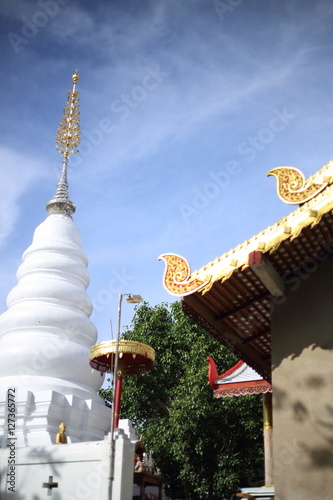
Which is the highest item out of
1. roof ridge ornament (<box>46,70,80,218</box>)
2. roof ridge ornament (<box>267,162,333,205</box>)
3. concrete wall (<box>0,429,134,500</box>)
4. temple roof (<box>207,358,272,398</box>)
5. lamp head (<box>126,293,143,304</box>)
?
roof ridge ornament (<box>46,70,80,218</box>)

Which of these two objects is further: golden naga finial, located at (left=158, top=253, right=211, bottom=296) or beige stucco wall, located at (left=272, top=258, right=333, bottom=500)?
golden naga finial, located at (left=158, top=253, right=211, bottom=296)

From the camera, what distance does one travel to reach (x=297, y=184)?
8547 mm

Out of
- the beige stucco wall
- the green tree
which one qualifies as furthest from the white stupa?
the beige stucco wall

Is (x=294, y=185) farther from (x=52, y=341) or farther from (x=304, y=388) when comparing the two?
(x=52, y=341)

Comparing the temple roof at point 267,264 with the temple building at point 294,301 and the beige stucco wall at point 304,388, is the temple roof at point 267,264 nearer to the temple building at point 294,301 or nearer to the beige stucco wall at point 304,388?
the temple building at point 294,301

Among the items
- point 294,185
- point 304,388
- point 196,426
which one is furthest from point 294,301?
point 196,426

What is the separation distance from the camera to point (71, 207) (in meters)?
24.9

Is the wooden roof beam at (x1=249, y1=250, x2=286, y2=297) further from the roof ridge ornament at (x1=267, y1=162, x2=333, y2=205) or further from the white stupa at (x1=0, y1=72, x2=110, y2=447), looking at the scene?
the white stupa at (x1=0, y1=72, x2=110, y2=447)

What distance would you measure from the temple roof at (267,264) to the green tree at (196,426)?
14.4 m

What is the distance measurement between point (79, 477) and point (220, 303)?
429 centimetres

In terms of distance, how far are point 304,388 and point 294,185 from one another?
2895mm

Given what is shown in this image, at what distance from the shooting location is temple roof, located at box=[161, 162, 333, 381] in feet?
26.3

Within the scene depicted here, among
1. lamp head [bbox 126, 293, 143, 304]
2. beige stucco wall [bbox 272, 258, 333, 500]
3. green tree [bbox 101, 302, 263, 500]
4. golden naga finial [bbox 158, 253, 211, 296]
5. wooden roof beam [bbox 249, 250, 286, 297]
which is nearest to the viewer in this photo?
beige stucco wall [bbox 272, 258, 333, 500]

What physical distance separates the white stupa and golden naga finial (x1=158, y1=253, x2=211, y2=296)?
31.7ft
